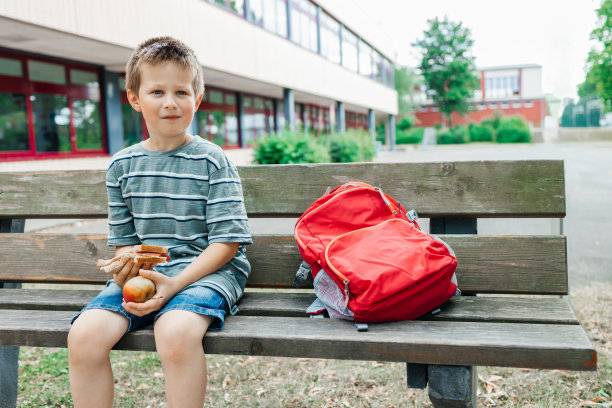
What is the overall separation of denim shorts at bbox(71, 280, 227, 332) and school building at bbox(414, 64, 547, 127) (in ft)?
229

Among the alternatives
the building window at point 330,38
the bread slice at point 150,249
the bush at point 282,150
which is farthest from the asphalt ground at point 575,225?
the building window at point 330,38

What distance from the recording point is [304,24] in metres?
23.8

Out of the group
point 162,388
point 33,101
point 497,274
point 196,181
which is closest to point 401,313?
point 497,274

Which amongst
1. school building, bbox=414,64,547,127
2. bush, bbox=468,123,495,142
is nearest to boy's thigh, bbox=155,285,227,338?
bush, bbox=468,123,495,142

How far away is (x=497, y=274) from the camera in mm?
2338

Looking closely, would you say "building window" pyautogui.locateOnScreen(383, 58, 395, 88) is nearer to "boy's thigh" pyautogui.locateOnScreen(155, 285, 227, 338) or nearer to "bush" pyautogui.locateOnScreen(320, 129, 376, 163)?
"bush" pyautogui.locateOnScreen(320, 129, 376, 163)

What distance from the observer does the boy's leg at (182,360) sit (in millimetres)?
1766

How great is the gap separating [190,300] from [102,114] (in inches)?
551

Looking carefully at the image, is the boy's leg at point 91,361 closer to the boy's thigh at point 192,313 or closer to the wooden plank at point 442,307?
the boy's thigh at point 192,313

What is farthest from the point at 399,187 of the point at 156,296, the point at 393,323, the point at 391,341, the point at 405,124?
the point at 405,124

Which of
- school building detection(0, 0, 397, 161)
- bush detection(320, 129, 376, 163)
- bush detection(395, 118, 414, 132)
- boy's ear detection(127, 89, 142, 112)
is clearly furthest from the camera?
bush detection(395, 118, 414, 132)

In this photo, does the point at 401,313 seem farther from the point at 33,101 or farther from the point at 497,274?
A: the point at 33,101

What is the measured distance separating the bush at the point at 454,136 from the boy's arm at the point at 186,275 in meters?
57.3

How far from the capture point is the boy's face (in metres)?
2.07
